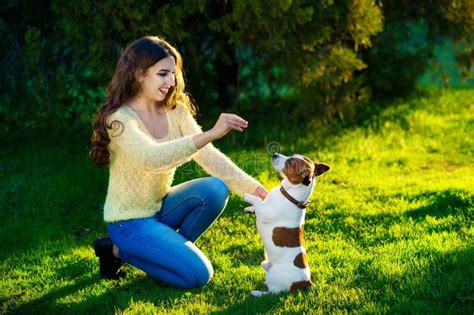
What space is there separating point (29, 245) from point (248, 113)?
3.44 meters

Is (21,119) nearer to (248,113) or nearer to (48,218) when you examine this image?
(48,218)

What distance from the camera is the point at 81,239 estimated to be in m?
6.22

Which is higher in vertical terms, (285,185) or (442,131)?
(285,185)

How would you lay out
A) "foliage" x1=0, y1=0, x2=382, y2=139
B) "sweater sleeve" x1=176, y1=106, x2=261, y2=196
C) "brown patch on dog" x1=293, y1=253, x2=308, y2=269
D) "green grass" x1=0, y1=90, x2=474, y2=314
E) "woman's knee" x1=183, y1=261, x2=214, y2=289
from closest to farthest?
"brown patch on dog" x1=293, y1=253, x2=308, y2=269 → "green grass" x1=0, y1=90, x2=474, y2=314 → "woman's knee" x1=183, y1=261, x2=214, y2=289 → "sweater sleeve" x1=176, y1=106, x2=261, y2=196 → "foliage" x1=0, y1=0, x2=382, y2=139

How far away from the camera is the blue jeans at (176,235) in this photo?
→ 4898 mm

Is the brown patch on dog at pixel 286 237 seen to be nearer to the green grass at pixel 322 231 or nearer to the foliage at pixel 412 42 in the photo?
the green grass at pixel 322 231

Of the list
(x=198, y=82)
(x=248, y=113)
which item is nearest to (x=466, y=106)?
(x=248, y=113)

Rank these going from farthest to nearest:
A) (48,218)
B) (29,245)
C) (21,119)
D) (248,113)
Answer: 1. (248,113)
2. (21,119)
3. (48,218)
4. (29,245)

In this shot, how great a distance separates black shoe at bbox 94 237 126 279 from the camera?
17.1 ft

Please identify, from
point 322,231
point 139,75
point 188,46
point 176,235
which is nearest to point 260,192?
point 176,235

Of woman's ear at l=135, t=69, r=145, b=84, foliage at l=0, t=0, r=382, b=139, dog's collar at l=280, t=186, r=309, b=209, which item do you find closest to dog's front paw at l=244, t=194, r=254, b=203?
dog's collar at l=280, t=186, r=309, b=209

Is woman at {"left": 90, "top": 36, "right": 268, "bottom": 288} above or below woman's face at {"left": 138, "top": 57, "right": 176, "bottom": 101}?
below

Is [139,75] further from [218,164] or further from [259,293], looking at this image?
[259,293]

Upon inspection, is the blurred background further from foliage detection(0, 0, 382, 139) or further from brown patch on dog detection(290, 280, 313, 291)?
brown patch on dog detection(290, 280, 313, 291)
